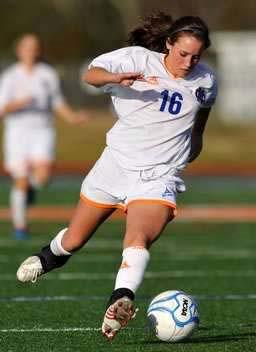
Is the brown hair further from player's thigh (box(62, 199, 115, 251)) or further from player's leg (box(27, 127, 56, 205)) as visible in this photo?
player's leg (box(27, 127, 56, 205))

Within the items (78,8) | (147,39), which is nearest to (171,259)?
(147,39)

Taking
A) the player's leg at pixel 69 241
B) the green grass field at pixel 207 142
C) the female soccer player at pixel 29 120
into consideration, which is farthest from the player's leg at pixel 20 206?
the green grass field at pixel 207 142

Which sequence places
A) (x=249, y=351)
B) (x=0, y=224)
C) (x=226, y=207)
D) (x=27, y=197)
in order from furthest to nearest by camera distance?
(x=226, y=207) → (x=0, y=224) → (x=27, y=197) → (x=249, y=351)

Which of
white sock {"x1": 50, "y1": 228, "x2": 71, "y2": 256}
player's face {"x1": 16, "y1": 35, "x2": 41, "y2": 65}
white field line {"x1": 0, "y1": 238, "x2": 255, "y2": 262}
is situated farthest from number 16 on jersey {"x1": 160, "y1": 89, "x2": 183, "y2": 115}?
player's face {"x1": 16, "y1": 35, "x2": 41, "y2": 65}

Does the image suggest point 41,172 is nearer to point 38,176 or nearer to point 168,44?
point 38,176

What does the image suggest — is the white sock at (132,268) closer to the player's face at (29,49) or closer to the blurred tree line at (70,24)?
the player's face at (29,49)

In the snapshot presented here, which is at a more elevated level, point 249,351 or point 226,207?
point 249,351

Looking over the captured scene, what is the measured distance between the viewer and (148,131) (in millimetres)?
8484

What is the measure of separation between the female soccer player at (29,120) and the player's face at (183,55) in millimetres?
7737

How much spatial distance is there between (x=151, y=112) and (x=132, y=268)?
3.51ft

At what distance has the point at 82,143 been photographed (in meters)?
38.3

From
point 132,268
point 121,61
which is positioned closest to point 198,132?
point 121,61

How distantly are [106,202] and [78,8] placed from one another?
49.0m

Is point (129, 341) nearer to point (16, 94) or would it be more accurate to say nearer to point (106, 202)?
point (106, 202)
